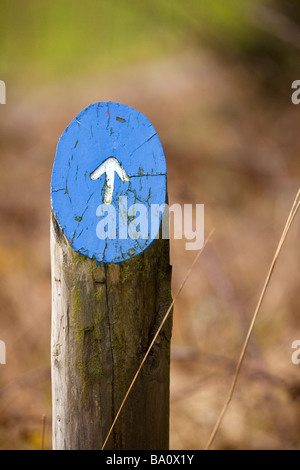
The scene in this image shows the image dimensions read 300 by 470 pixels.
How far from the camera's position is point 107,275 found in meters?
1.37

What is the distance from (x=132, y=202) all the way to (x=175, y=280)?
9.16ft

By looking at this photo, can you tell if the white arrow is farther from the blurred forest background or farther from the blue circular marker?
the blurred forest background

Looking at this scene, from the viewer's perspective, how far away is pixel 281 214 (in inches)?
168

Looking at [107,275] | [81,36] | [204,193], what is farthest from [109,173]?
[81,36]

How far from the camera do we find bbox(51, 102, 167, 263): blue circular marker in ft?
4.33

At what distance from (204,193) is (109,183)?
3436mm

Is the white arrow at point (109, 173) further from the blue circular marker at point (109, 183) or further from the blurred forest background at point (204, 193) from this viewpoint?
the blurred forest background at point (204, 193)

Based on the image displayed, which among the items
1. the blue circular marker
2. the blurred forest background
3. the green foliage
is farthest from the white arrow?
the green foliage

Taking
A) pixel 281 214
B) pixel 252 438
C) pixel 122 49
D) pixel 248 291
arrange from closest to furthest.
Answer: pixel 252 438, pixel 248 291, pixel 281 214, pixel 122 49

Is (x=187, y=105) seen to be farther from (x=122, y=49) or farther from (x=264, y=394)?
(x=264, y=394)

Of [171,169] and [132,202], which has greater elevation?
[171,169]

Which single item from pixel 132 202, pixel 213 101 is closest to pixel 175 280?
pixel 213 101

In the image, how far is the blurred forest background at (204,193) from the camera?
3.18 meters

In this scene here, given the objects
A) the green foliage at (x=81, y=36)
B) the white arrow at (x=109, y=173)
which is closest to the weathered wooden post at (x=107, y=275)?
the white arrow at (x=109, y=173)
